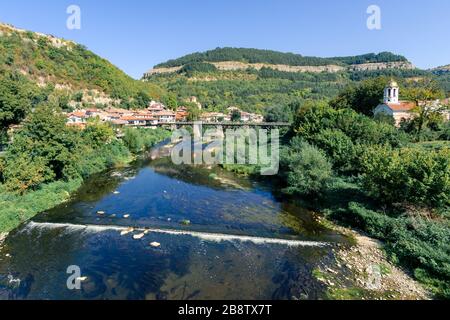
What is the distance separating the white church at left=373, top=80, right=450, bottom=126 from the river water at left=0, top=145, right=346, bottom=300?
25428 millimetres

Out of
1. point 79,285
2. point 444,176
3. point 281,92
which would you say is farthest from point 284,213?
point 281,92

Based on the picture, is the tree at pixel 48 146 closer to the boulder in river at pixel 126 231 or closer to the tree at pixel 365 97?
the boulder in river at pixel 126 231

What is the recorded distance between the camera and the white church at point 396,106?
36.6 m

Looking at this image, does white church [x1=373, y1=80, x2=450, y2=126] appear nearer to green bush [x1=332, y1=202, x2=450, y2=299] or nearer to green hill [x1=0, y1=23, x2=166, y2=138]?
green bush [x1=332, y1=202, x2=450, y2=299]

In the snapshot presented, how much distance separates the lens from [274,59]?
187000mm

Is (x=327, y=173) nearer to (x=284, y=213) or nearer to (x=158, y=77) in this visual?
(x=284, y=213)

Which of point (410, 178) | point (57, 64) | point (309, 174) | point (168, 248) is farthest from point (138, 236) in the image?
point (57, 64)

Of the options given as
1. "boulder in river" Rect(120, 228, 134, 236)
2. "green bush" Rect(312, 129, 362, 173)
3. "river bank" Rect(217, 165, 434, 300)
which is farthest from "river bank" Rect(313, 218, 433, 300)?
"boulder in river" Rect(120, 228, 134, 236)

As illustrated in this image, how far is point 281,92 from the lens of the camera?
128m

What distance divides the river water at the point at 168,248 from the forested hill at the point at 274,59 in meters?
175

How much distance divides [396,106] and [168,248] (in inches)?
1429

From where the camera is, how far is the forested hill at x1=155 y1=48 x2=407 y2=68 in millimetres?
183250

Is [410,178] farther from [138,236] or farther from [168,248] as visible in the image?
[138,236]

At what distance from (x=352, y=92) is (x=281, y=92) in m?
83.9
